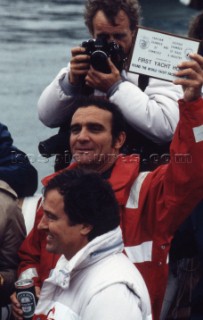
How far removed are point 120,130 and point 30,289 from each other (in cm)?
89

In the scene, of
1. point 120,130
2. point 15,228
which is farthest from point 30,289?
point 120,130

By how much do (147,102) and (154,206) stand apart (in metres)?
0.59

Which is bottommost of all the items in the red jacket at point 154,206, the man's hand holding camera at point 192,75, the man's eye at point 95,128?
the red jacket at point 154,206

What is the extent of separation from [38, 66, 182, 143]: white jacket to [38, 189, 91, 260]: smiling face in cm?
100

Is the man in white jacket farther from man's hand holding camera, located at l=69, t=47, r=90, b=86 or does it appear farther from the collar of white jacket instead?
man's hand holding camera, located at l=69, t=47, r=90, b=86

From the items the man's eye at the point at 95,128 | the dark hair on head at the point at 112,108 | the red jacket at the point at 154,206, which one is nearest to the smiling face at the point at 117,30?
the dark hair on head at the point at 112,108

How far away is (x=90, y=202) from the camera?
3.28 m

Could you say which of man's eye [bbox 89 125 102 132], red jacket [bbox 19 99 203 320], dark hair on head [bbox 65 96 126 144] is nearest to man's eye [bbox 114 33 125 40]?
dark hair on head [bbox 65 96 126 144]

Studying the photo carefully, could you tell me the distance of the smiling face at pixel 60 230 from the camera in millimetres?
3291

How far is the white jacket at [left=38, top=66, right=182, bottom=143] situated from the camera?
168 inches

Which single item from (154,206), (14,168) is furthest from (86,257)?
(14,168)

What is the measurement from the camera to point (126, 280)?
314cm

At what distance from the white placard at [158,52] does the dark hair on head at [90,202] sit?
1.01 metres

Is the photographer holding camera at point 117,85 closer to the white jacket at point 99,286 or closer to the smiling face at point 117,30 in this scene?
the smiling face at point 117,30
